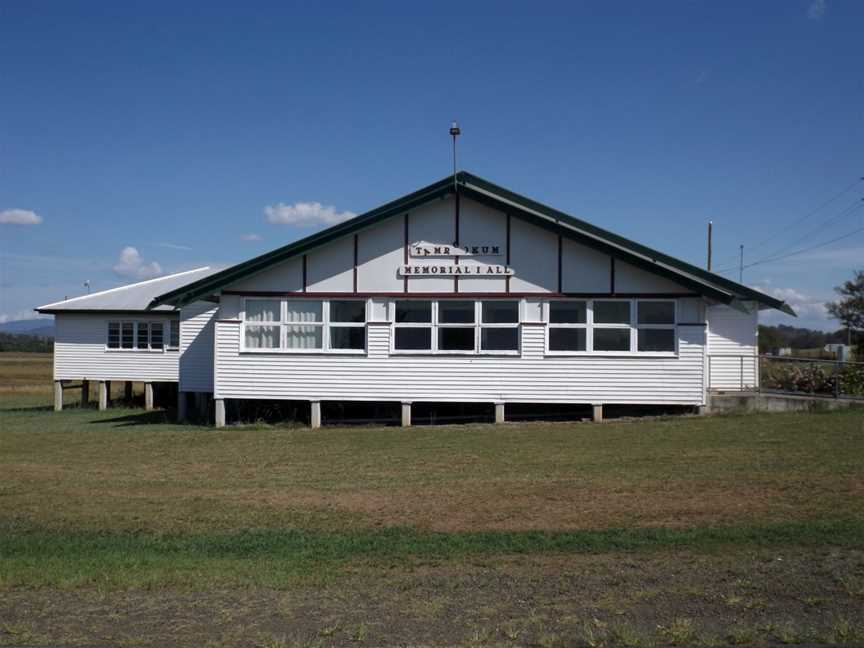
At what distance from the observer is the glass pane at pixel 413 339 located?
21469 mm

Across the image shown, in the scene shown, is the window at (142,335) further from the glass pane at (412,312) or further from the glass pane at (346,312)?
the glass pane at (412,312)

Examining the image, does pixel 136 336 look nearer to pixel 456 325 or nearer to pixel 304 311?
pixel 304 311

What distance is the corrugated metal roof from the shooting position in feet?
100

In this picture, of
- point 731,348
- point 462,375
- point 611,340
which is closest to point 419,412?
point 462,375

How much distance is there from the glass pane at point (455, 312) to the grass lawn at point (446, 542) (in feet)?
14.5

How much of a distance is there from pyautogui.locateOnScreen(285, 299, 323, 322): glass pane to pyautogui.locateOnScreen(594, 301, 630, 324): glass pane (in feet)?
21.3

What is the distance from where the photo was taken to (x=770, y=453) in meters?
14.7

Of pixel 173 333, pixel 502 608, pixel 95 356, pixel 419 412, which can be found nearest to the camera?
pixel 502 608

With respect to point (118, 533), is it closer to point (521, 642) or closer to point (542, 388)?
point (521, 642)

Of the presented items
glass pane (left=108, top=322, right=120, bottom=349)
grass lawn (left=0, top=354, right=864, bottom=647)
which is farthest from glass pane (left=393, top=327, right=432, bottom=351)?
glass pane (left=108, top=322, right=120, bottom=349)

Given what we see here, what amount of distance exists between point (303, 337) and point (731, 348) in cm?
1066

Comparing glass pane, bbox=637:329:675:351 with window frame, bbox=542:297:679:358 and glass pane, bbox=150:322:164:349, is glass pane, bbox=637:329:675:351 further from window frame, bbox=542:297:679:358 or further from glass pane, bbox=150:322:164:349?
glass pane, bbox=150:322:164:349

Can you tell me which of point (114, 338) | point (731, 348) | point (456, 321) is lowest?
point (731, 348)

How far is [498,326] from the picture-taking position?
21.2 m
